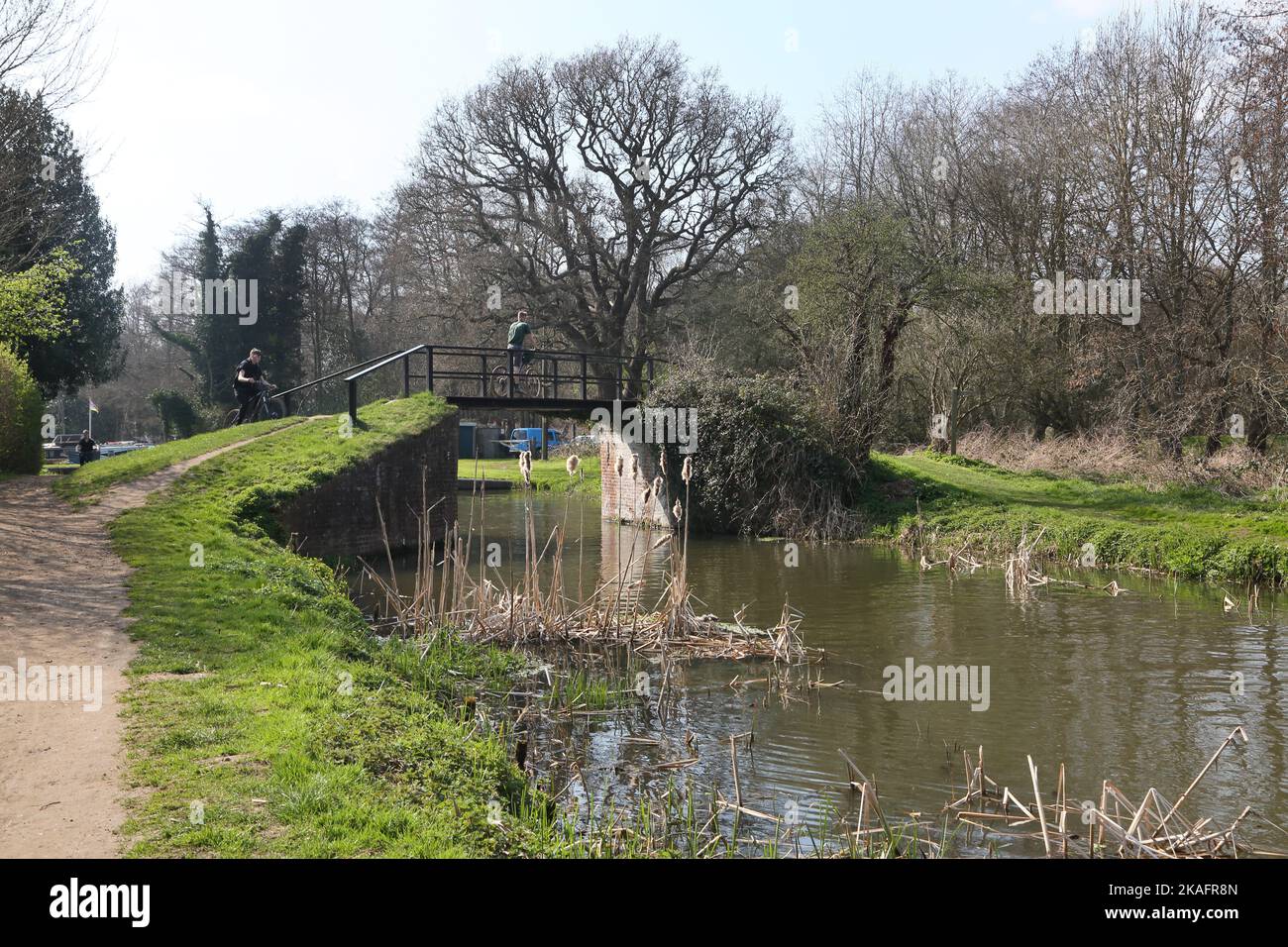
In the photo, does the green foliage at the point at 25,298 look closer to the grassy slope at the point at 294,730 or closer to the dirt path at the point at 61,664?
the dirt path at the point at 61,664

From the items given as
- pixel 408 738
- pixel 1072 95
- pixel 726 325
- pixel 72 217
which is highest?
pixel 1072 95

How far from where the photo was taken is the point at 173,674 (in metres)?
7.29

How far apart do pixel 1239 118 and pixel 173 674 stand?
24.1m

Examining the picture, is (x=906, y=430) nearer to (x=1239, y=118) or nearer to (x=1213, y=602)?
(x=1239, y=118)

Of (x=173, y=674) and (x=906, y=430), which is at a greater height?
(x=906, y=430)

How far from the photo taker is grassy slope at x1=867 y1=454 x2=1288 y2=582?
51.8ft

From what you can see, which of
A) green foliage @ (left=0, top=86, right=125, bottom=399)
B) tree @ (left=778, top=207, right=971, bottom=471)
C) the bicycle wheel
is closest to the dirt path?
the bicycle wheel

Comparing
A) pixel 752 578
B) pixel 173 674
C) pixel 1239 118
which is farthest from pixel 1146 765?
pixel 1239 118

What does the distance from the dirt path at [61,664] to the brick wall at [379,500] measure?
9.06 feet

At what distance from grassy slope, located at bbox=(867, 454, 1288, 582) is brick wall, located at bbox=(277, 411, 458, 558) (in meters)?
9.00

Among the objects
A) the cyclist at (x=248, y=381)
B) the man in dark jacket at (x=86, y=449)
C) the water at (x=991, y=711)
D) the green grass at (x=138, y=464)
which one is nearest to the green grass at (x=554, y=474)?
the cyclist at (x=248, y=381)

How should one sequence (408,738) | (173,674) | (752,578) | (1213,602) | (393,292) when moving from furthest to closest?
(393,292) → (752,578) → (1213,602) → (173,674) → (408,738)

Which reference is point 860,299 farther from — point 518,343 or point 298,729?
point 298,729

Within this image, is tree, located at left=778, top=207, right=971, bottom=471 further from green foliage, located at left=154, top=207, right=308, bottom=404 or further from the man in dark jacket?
green foliage, located at left=154, top=207, right=308, bottom=404
